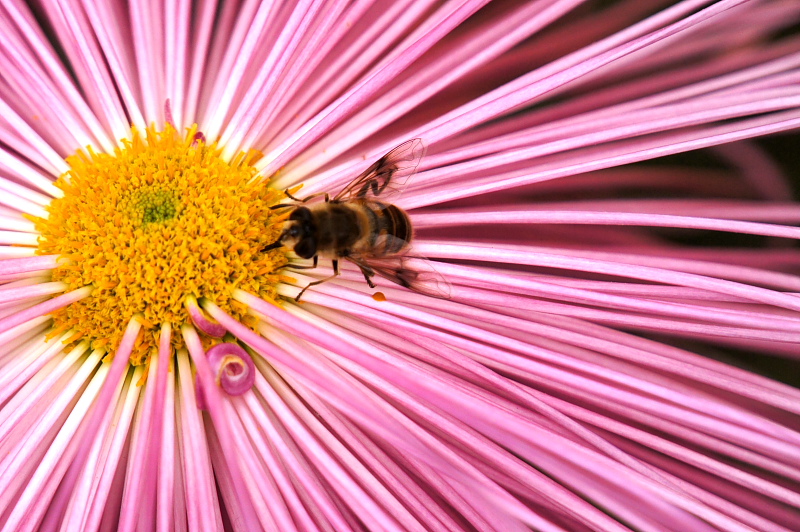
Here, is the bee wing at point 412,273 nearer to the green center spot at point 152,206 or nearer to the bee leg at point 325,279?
the bee leg at point 325,279

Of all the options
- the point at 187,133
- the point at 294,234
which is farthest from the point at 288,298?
the point at 187,133

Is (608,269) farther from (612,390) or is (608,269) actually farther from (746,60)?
(746,60)

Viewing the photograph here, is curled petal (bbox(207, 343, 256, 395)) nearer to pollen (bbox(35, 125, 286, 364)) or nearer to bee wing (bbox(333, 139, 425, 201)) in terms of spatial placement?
pollen (bbox(35, 125, 286, 364))

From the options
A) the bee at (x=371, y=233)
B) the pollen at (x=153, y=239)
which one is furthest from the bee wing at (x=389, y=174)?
the pollen at (x=153, y=239)

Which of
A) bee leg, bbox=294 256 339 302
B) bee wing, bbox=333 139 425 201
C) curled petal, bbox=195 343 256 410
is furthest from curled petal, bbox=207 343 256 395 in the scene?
bee wing, bbox=333 139 425 201

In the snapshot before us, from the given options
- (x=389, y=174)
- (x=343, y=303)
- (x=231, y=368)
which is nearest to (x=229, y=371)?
(x=231, y=368)

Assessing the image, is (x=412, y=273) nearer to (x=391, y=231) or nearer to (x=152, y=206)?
(x=391, y=231)

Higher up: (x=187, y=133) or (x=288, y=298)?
(x=187, y=133)
